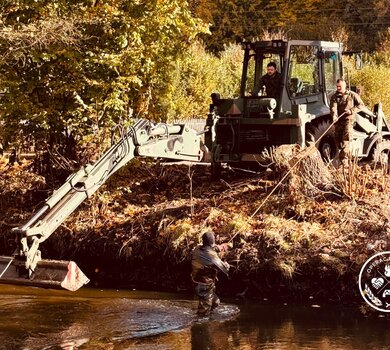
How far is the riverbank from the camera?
1775cm

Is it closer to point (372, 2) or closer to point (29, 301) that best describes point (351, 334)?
point (29, 301)

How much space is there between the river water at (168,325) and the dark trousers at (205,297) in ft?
0.54

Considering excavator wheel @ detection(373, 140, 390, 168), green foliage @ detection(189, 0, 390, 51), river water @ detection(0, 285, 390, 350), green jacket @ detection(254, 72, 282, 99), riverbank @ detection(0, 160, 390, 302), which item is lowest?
river water @ detection(0, 285, 390, 350)

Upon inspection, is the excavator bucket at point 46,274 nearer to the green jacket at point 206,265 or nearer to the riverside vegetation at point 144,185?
the green jacket at point 206,265

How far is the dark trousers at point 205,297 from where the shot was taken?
1599cm

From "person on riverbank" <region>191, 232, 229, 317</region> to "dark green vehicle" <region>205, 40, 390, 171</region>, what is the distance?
5231 mm

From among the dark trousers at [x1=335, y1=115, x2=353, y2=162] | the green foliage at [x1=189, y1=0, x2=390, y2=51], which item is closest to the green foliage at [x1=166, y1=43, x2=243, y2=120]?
the dark trousers at [x1=335, y1=115, x2=353, y2=162]

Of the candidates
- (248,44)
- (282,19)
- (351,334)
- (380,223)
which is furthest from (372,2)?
(351,334)

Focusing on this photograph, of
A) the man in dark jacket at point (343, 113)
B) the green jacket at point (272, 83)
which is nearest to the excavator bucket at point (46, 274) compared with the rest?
the man in dark jacket at point (343, 113)

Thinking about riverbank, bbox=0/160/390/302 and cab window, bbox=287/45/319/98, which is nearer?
riverbank, bbox=0/160/390/302

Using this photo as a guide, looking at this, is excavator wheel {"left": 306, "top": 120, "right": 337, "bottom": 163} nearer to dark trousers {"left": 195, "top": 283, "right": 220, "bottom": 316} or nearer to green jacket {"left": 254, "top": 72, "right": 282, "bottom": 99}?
green jacket {"left": 254, "top": 72, "right": 282, "bottom": 99}

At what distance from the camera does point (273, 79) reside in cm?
2119

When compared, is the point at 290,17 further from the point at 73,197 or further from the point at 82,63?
the point at 73,197

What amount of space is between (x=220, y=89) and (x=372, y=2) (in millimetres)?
19125
